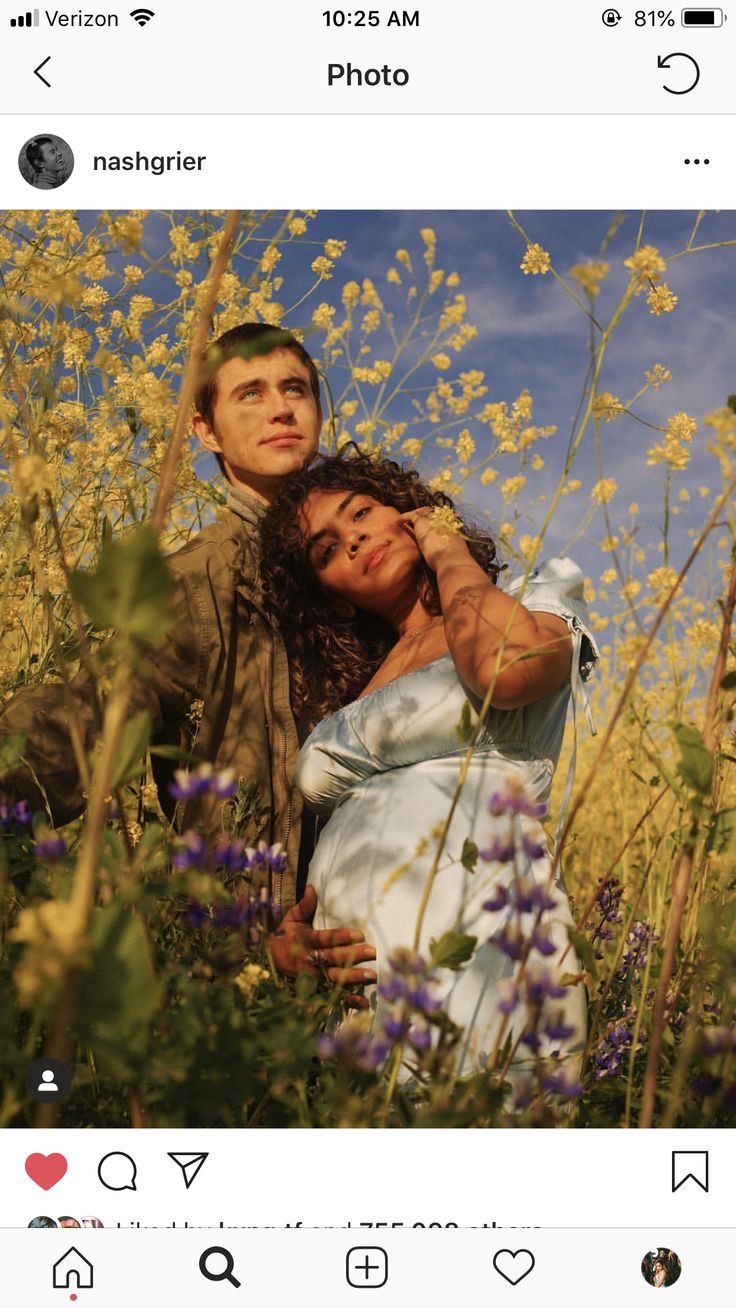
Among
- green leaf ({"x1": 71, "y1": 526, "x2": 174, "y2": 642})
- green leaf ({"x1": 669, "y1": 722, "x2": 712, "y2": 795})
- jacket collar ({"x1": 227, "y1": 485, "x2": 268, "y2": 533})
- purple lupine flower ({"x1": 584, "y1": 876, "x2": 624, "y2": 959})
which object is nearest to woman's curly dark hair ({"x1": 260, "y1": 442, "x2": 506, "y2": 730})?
jacket collar ({"x1": 227, "y1": 485, "x2": 268, "y2": 533})

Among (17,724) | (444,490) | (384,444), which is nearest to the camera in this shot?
(17,724)

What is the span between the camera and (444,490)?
2.22 metres

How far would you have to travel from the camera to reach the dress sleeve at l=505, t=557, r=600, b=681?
175 cm

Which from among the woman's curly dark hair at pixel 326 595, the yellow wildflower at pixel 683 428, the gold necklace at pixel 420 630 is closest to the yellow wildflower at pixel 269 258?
the woman's curly dark hair at pixel 326 595

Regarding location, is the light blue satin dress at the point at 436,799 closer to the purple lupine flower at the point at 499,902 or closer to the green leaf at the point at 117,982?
the purple lupine flower at the point at 499,902

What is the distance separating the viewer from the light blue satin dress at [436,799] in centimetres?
149
